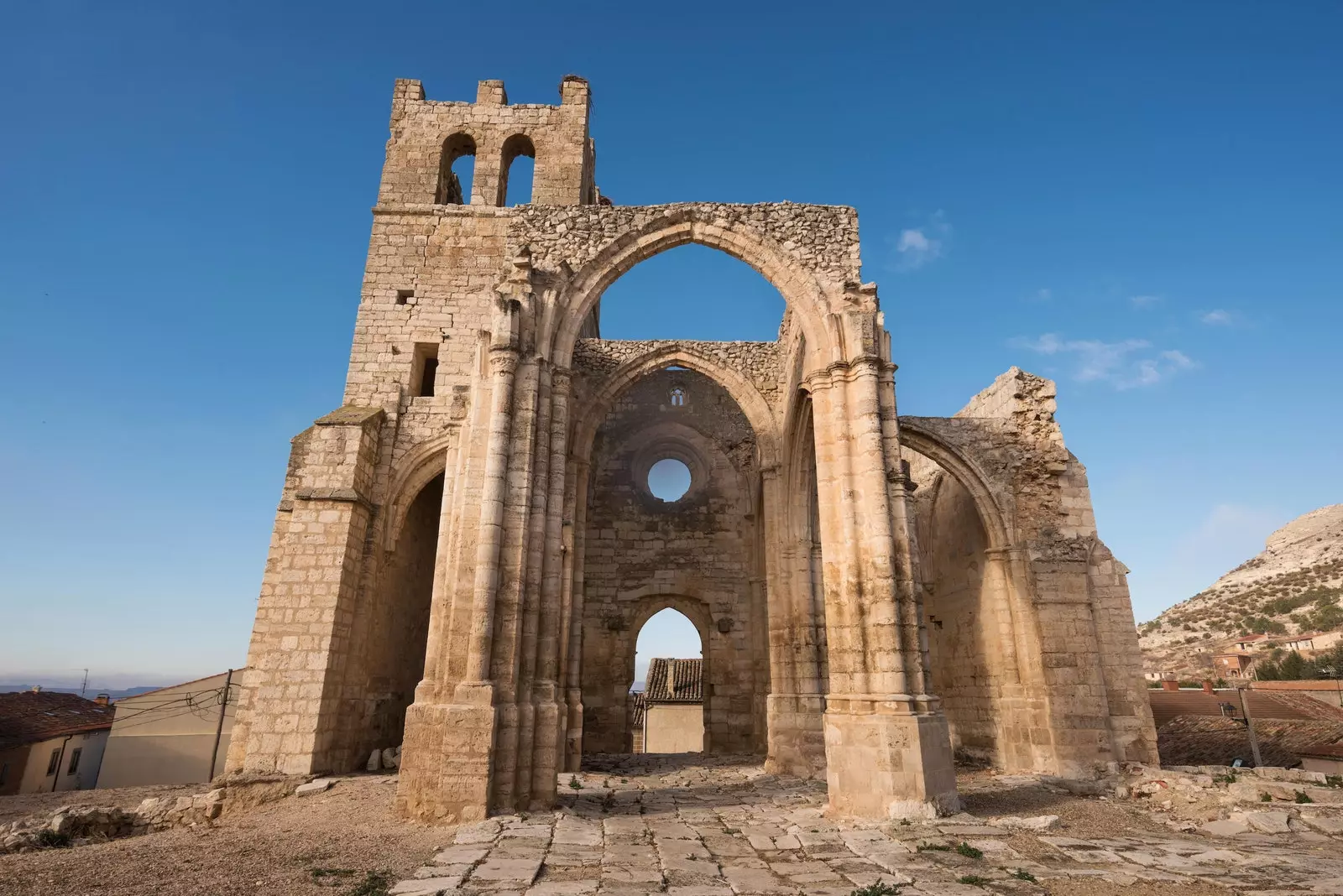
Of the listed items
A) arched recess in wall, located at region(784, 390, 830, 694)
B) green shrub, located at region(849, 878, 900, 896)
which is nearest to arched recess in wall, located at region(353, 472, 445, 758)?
arched recess in wall, located at region(784, 390, 830, 694)

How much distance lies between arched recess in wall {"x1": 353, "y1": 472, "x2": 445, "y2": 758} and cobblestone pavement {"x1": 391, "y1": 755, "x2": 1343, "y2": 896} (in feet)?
17.6

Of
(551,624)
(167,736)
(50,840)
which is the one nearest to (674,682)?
(167,736)

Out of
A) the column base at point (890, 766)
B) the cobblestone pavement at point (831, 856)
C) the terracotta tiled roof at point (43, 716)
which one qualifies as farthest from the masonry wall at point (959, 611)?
the terracotta tiled roof at point (43, 716)

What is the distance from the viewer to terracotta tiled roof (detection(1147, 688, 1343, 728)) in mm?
17000

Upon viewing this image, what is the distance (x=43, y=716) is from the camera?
A: 60.2 feet

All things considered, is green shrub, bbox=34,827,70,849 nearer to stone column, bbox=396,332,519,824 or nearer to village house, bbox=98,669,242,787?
stone column, bbox=396,332,519,824

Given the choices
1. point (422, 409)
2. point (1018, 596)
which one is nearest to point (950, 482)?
point (1018, 596)

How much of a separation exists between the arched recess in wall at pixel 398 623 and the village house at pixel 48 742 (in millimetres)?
10204

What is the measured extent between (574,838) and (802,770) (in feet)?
18.2

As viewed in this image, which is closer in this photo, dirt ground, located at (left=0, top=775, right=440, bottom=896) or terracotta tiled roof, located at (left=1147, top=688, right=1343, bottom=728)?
dirt ground, located at (left=0, top=775, right=440, bottom=896)

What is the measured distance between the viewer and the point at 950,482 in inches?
540

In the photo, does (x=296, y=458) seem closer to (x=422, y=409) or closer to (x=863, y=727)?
(x=422, y=409)

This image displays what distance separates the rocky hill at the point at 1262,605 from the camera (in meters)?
38.1

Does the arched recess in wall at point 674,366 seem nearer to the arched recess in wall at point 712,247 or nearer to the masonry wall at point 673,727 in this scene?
the arched recess in wall at point 712,247
